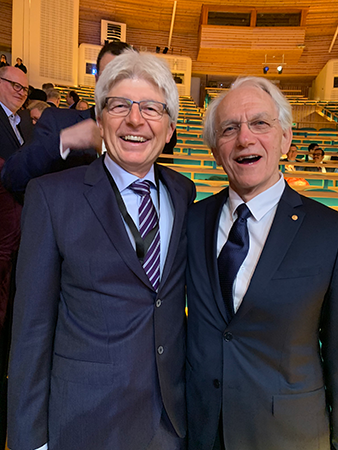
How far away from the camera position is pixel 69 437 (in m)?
0.94

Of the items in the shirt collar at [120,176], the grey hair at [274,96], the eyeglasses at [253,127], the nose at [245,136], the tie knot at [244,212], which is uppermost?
the grey hair at [274,96]

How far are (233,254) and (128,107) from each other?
1.90 ft

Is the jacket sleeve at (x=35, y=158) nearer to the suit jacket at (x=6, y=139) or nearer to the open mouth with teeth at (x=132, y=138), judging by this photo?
the open mouth with teeth at (x=132, y=138)

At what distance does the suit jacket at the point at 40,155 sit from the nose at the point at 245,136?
1.95ft

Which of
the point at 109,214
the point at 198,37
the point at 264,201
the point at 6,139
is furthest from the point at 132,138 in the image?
the point at 198,37

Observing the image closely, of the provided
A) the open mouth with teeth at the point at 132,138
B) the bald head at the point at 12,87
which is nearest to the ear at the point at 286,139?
the open mouth with teeth at the point at 132,138

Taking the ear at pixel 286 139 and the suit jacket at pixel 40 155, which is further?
the ear at pixel 286 139

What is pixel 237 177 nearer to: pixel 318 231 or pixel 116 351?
pixel 318 231

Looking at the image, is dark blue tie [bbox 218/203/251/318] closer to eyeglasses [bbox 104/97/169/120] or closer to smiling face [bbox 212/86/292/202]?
smiling face [bbox 212/86/292/202]

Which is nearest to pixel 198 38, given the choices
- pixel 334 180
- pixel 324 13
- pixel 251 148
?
pixel 324 13

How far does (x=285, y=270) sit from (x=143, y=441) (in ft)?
2.17

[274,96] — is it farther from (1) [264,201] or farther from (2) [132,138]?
(2) [132,138]

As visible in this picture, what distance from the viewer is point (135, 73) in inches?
40.9

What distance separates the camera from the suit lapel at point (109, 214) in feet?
3.07
